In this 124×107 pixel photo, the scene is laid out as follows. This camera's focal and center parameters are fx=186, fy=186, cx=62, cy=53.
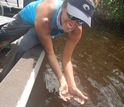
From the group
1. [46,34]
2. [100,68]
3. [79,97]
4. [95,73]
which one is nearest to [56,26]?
[46,34]

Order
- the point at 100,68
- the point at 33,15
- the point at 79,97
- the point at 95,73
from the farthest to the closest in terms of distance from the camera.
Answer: the point at 100,68, the point at 95,73, the point at 33,15, the point at 79,97

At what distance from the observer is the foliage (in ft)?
24.5

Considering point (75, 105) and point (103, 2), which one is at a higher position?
point (75, 105)

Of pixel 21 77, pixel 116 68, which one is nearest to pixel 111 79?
pixel 116 68

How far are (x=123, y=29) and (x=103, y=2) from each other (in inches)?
56.0

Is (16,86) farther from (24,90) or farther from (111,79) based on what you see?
(111,79)

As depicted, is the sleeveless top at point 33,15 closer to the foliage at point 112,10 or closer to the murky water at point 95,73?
the murky water at point 95,73

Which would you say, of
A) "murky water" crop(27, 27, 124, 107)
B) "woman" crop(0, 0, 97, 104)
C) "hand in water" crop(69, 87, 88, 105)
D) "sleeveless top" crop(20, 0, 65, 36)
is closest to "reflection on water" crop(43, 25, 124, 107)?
"murky water" crop(27, 27, 124, 107)

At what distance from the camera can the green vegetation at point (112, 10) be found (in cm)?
747

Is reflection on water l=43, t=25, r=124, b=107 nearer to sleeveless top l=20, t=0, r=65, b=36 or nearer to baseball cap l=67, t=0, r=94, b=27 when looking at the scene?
sleeveless top l=20, t=0, r=65, b=36

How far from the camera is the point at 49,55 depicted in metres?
2.23

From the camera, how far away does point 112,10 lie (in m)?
7.72

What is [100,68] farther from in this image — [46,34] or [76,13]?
[76,13]

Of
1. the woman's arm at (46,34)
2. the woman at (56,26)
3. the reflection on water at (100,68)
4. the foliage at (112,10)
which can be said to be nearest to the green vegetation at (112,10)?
the foliage at (112,10)
